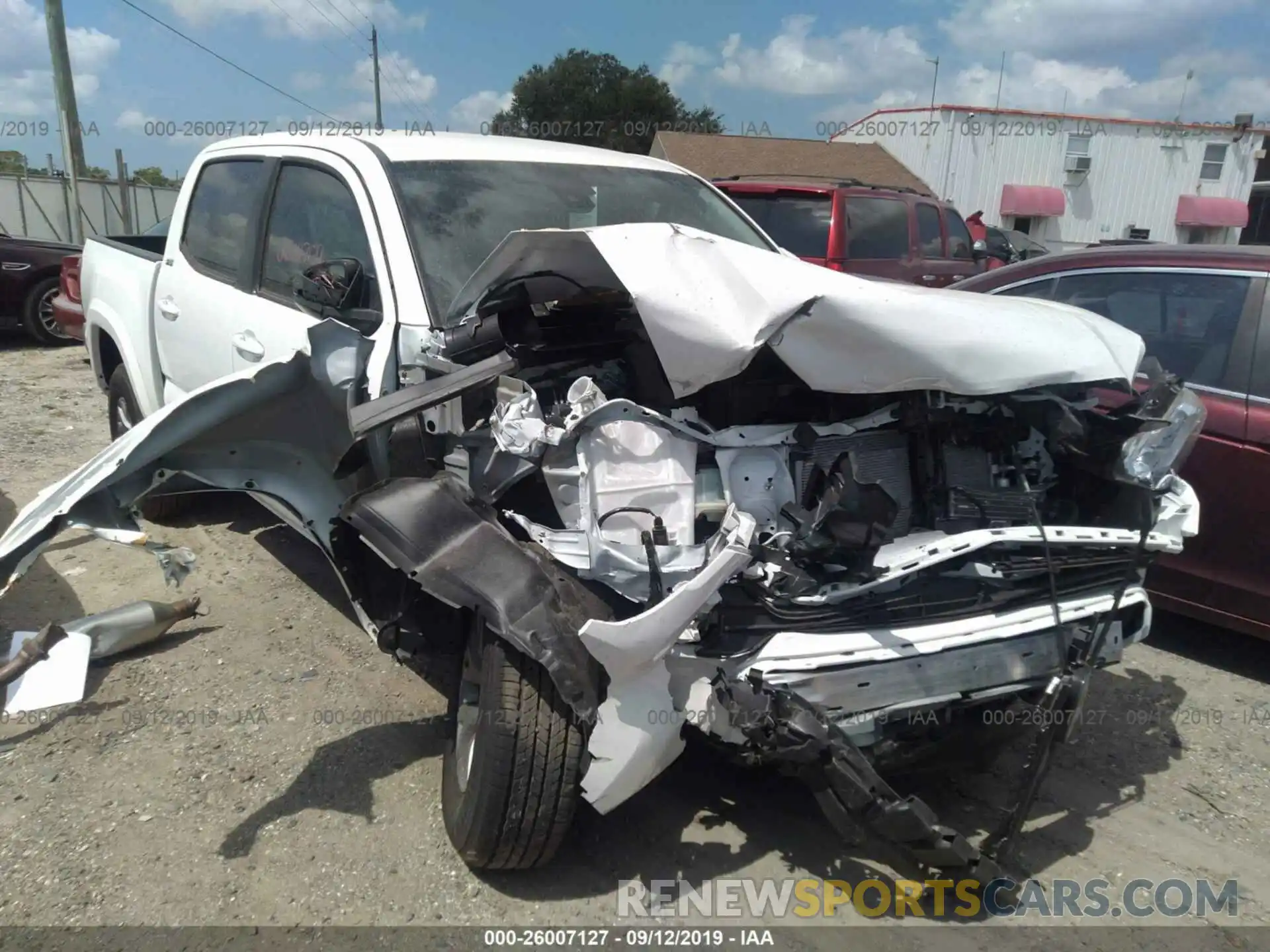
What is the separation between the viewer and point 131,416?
16.8 feet

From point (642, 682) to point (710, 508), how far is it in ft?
1.63

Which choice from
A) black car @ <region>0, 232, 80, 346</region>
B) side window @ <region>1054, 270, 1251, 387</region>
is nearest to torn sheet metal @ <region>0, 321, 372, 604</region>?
side window @ <region>1054, 270, 1251, 387</region>

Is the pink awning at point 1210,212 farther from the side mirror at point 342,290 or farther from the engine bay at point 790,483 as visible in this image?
the side mirror at point 342,290

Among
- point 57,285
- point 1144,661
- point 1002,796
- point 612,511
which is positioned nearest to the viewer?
point 612,511

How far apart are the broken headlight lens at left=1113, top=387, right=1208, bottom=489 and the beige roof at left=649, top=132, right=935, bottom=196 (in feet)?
59.3

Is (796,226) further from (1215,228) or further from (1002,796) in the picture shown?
(1215,228)

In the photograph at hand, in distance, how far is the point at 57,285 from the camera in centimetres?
1053

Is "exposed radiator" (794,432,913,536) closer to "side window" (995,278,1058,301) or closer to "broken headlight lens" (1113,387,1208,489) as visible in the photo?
"broken headlight lens" (1113,387,1208,489)

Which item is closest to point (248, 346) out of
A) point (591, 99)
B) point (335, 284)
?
point (335, 284)

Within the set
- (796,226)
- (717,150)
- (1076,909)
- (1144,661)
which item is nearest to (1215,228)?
(717,150)

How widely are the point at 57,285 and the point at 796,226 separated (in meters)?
8.41

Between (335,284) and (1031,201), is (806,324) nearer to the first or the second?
(335,284)

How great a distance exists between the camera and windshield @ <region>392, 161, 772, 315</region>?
3.17m

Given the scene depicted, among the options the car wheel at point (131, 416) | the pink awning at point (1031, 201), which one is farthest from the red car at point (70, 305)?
the pink awning at point (1031, 201)
